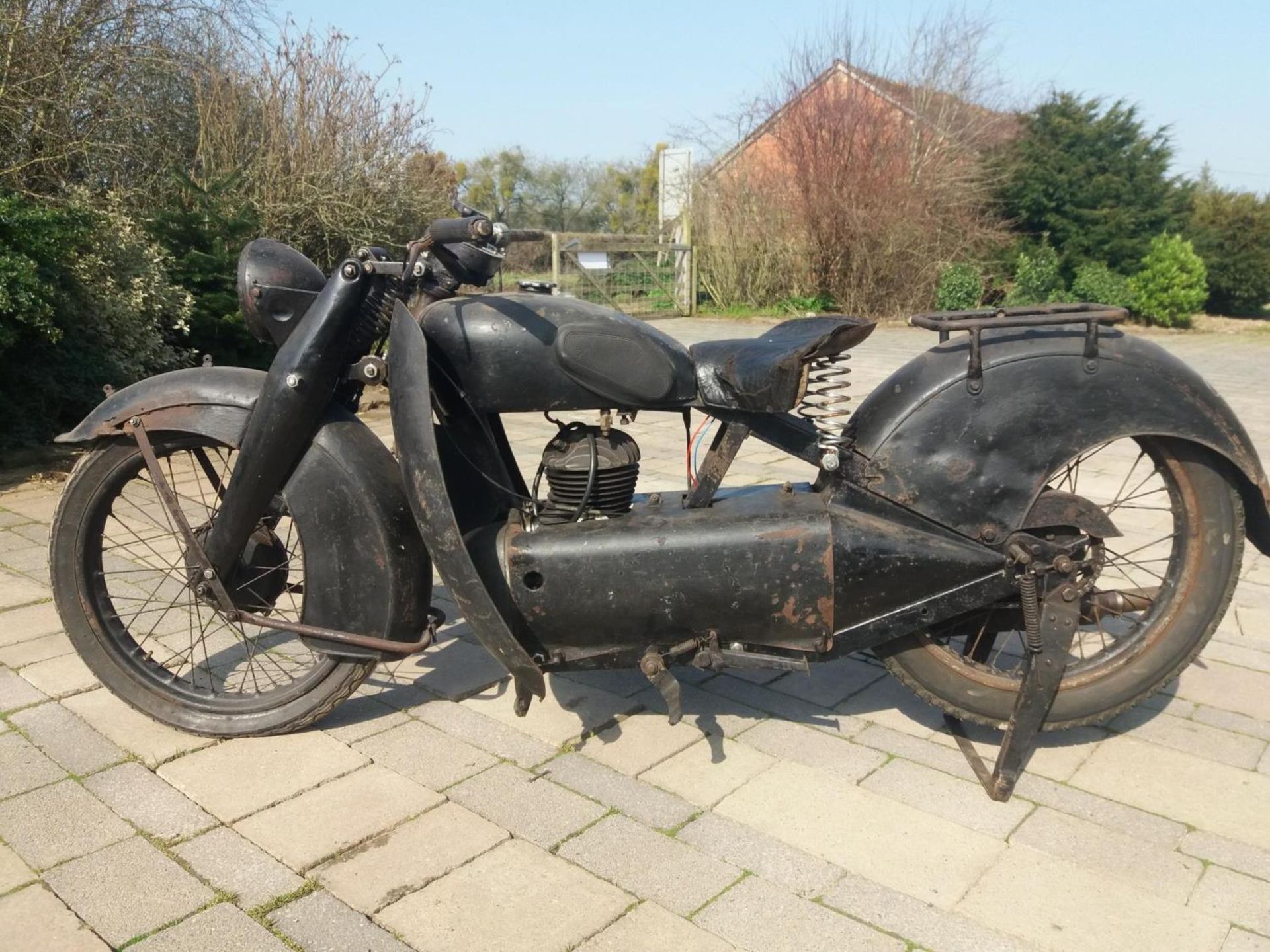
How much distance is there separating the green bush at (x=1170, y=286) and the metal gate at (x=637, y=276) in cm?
782

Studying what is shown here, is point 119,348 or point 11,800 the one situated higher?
point 119,348

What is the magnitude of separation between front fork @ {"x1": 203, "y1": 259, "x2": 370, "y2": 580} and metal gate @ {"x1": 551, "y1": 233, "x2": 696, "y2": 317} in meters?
14.5

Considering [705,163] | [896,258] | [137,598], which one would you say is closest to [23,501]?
[137,598]

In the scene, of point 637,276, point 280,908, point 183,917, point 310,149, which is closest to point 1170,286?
point 637,276

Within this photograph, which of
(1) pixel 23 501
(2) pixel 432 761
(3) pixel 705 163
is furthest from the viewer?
(3) pixel 705 163

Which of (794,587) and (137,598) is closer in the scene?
(794,587)

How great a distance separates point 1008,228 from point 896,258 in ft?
8.99

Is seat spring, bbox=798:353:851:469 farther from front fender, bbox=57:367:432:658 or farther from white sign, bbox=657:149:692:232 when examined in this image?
white sign, bbox=657:149:692:232

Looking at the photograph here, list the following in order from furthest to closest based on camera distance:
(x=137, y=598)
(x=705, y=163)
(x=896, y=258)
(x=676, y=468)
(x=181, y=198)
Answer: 1. (x=705, y=163)
2. (x=896, y=258)
3. (x=181, y=198)
4. (x=676, y=468)
5. (x=137, y=598)

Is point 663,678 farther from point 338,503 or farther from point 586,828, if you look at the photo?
point 338,503

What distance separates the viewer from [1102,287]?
17.5 m

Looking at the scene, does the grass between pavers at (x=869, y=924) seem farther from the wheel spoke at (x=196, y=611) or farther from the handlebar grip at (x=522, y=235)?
the handlebar grip at (x=522, y=235)

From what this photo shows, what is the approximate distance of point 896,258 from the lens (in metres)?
18.0

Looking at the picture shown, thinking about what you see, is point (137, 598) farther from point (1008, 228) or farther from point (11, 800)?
point (1008, 228)
